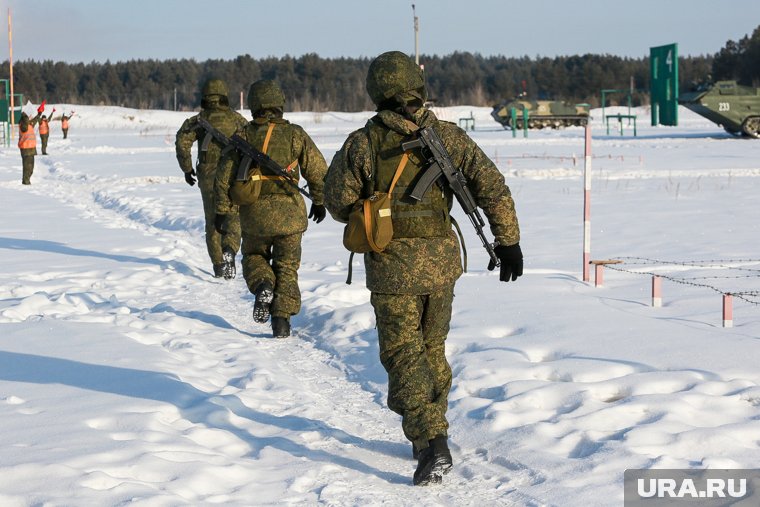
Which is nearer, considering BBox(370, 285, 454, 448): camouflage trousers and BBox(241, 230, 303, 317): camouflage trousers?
BBox(370, 285, 454, 448): camouflage trousers

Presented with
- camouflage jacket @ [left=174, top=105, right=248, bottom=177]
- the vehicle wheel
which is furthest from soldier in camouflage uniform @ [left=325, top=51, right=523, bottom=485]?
the vehicle wheel

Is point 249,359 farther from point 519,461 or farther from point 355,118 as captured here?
point 355,118

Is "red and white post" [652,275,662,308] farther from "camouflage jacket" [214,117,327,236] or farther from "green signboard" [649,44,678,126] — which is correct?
"green signboard" [649,44,678,126]

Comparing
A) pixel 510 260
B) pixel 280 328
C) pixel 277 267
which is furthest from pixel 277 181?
pixel 510 260

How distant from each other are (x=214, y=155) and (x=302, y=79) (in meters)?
104

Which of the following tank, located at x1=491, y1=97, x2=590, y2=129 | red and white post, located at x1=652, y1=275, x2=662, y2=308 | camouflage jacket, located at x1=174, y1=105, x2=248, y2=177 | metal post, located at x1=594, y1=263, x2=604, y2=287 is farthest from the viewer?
tank, located at x1=491, y1=97, x2=590, y2=129

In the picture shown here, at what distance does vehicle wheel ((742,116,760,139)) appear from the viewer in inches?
1416

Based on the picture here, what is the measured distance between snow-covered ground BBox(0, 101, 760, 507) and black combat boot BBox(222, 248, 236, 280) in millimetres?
110

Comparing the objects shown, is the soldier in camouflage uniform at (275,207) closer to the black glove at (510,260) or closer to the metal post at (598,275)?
the metal post at (598,275)

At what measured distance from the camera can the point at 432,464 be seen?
448 cm

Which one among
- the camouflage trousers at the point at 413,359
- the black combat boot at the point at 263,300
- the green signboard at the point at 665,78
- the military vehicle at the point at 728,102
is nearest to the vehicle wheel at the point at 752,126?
the military vehicle at the point at 728,102

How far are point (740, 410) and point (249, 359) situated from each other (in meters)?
3.03

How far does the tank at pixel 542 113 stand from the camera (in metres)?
49.8

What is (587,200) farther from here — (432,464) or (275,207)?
(432,464)
